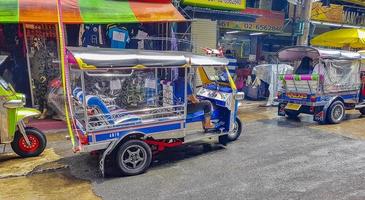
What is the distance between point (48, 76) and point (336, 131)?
340 inches

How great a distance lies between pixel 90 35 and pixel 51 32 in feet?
4.00

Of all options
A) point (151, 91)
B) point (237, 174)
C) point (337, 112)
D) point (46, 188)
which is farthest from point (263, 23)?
point (46, 188)

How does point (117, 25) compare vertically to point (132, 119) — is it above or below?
above

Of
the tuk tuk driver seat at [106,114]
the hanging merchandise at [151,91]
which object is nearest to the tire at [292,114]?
the hanging merchandise at [151,91]

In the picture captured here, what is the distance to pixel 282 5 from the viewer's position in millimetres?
17562

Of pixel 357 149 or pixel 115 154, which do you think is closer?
pixel 115 154

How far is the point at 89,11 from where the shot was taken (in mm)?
9422

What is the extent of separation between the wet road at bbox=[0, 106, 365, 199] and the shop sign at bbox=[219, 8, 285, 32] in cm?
829

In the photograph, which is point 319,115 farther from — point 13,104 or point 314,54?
point 13,104

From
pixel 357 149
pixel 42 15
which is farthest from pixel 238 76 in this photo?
pixel 42 15

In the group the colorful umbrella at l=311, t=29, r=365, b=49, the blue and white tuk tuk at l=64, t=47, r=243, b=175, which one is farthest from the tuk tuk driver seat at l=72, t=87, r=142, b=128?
the colorful umbrella at l=311, t=29, r=365, b=49

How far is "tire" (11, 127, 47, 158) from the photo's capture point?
667cm

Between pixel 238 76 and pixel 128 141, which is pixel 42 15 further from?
pixel 238 76

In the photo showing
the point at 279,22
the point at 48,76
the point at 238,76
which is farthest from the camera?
the point at 279,22
